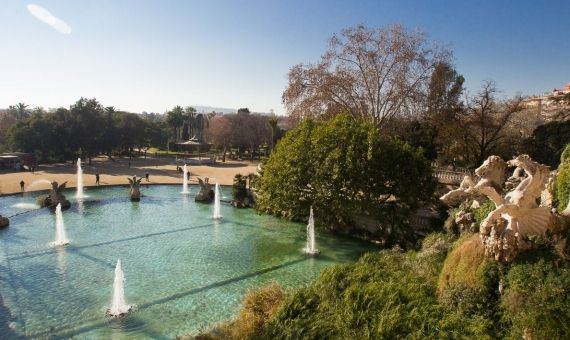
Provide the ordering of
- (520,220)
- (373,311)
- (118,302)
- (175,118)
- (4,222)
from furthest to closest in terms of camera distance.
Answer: (175,118) → (4,222) → (118,302) → (373,311) → (520,220)

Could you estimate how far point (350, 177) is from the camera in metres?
20.8

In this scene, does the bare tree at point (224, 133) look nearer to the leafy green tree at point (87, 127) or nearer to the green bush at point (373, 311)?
the leafy green tree at point (87, 127)

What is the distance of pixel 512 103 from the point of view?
31281 millimetres

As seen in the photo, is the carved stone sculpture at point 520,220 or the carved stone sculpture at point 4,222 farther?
the carved stone sculpture at point 4,222

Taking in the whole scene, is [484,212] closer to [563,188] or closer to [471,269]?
[563,188]

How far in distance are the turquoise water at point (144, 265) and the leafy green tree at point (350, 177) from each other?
6.75 feet

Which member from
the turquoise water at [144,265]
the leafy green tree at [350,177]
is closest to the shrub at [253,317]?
the turquoise water at [144,265]

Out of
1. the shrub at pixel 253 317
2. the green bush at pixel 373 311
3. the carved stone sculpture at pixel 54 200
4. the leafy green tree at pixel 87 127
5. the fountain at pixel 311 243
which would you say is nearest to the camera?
the green bush at pixel 373 311

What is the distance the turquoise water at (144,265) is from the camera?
12.8 metres

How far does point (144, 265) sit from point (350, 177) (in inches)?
435

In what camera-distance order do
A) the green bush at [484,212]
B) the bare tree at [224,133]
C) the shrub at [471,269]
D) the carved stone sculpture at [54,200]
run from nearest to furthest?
the shrub at [471,269], the green bush at [484,212], the carved stone sculpture at [54,200], the bare tree at [224,133]

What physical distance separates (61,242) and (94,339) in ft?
35.0

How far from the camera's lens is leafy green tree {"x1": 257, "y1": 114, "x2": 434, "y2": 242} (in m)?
20.8

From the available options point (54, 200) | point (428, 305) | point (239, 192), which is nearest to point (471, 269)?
point (428, 305)
